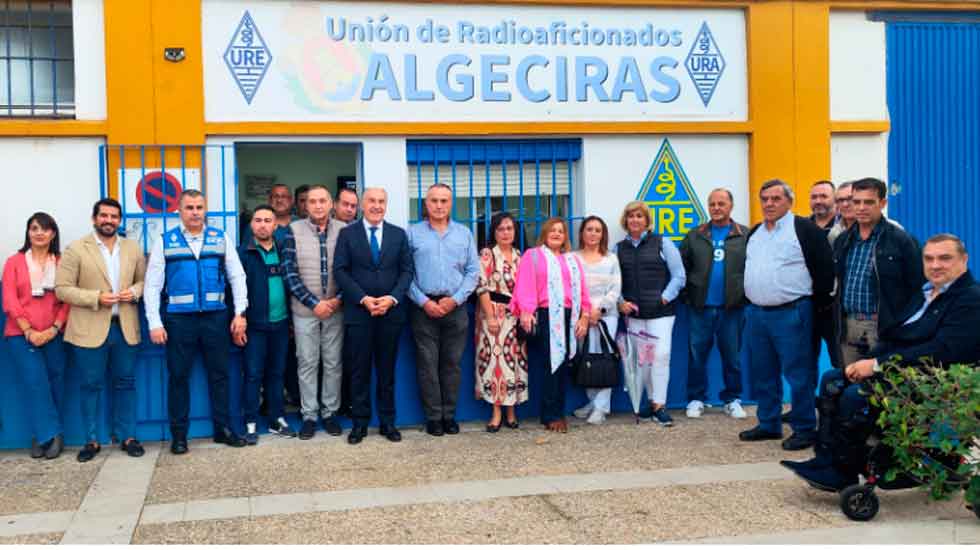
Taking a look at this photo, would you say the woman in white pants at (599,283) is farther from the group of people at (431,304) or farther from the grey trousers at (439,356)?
the grey trousers at (439,356)

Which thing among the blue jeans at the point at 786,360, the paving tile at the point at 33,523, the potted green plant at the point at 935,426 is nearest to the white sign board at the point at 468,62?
the blue jeans at the point at 786,360

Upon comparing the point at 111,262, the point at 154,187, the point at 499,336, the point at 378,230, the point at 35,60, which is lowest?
the point at 499,336

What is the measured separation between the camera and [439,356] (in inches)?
307

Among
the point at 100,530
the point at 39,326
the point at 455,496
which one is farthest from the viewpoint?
the point at 39,326

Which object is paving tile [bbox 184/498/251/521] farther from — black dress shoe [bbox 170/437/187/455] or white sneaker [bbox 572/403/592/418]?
white sneaker [bbox 572/403/592/418]

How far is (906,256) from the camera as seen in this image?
628 centimetres

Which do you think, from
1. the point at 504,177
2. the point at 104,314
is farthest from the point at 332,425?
the point at 504,177

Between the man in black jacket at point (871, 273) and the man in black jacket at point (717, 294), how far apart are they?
1.39 metres

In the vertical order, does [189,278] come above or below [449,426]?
above

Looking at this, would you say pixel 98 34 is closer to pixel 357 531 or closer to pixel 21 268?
pixel 21 268

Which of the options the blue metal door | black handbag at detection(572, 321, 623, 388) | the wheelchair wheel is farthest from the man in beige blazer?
the blue metal door

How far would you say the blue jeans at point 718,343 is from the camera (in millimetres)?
8242

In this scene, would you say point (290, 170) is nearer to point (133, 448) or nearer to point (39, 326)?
point (39, 326)

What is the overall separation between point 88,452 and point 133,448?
0.30 meters
